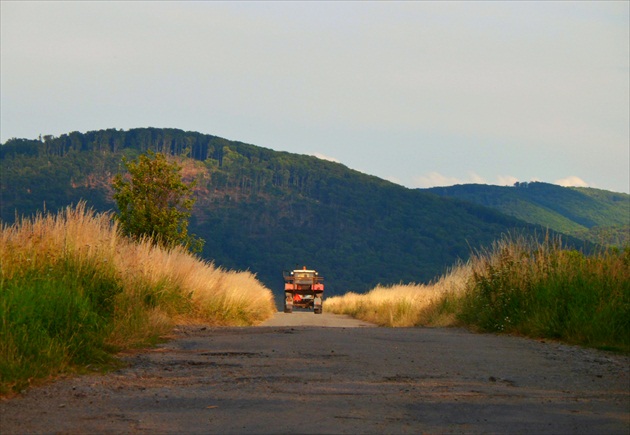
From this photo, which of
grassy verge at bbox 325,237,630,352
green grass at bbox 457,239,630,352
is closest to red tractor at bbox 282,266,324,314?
grassy verge at bbox 325,237,630,352

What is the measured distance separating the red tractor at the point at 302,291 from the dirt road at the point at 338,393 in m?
30.6

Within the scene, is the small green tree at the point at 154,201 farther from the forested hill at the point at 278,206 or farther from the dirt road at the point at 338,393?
the forested hill at the point at 278,206

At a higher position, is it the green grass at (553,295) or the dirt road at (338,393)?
the green grass at (553,295)

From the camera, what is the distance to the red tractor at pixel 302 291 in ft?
145

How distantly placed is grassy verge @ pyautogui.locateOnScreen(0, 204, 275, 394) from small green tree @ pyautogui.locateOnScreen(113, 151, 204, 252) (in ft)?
26.4

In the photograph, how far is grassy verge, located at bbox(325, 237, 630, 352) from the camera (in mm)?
14320

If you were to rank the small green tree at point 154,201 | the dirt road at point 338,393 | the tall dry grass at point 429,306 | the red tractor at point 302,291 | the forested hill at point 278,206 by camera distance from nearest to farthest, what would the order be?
the dirt road at point 338,393 → the tall dry grass at point 429,306 → the small green tree at point 154,201 → the red tractor at point 302,291 → the forested hill at point 278,206

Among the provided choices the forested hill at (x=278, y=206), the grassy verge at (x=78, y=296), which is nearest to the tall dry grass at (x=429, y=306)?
the grassy verge at (x=78, y=296)

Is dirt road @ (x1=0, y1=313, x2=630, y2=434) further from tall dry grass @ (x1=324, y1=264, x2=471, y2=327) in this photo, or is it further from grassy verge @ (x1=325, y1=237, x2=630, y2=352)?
tall dry grass @ (x1=324, y1=264, x2=471, y2=327)

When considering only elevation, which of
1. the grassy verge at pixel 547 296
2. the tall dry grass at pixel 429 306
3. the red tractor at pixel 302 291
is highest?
the grassy verge at pixel 547 296

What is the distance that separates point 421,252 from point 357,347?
363 feet

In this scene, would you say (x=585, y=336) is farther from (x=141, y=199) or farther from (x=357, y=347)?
(x=141, y=199)


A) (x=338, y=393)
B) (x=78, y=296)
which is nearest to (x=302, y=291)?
(x=78, y=296)

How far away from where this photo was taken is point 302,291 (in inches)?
1783
